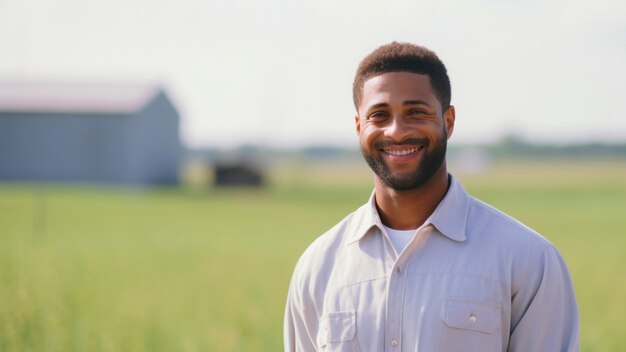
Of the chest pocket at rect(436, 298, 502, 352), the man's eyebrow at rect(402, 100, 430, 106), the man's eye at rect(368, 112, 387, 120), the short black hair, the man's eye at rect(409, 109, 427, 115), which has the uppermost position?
the short black hair

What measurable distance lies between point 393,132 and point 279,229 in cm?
2092

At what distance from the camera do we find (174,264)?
1485 centimetres

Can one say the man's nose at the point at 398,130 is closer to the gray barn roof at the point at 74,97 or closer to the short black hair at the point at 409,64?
the short black hair at the point at 409,64

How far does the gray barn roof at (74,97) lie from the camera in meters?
37.7

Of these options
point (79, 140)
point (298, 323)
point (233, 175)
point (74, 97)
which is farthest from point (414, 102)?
point (233, 175)

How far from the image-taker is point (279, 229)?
23.5 metres

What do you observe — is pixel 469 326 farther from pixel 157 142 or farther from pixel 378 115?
pixel 157 142

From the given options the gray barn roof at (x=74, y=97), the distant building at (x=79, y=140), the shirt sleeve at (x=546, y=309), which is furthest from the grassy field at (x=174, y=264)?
the shirt sleeve at (x=546, y=309)

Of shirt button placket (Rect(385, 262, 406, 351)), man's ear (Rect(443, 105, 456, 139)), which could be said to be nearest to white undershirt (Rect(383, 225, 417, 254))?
shirt button placket (Rect(385, 262, 406, 351))

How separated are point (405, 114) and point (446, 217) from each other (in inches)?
14.1

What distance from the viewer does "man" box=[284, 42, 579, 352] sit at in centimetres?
260

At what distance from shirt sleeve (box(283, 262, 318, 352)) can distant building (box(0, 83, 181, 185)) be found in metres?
34.6

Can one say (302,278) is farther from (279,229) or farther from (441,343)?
(279,229)

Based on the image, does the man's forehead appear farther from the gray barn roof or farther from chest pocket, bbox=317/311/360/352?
the gray barn roof
